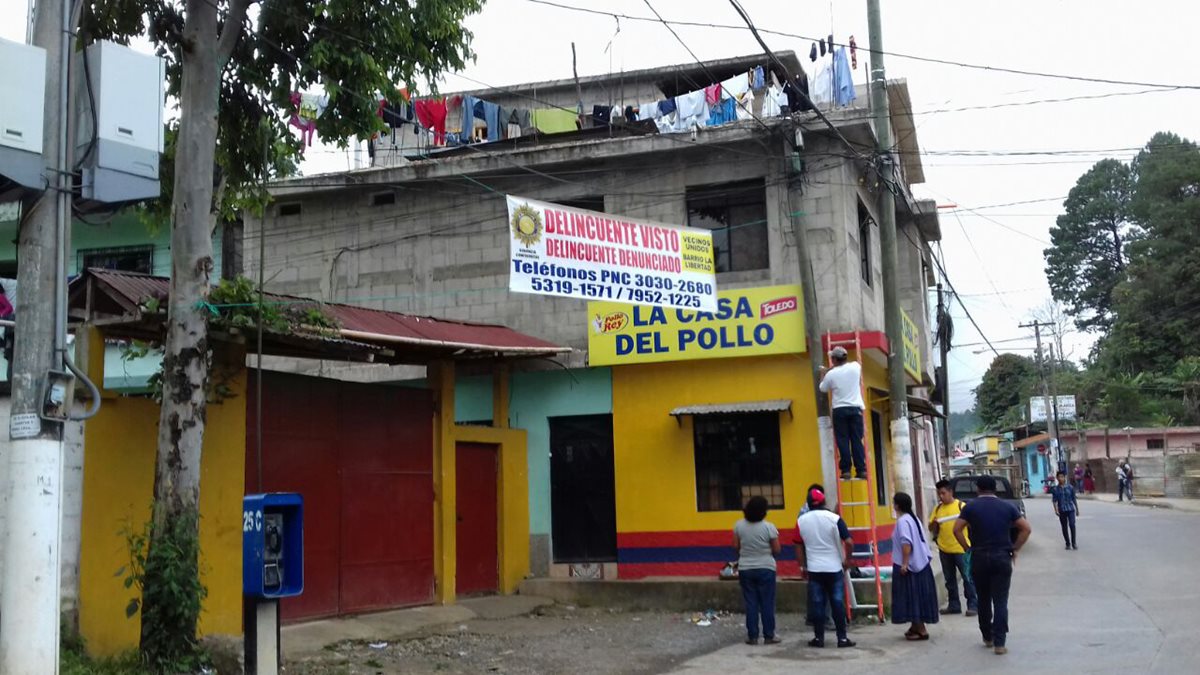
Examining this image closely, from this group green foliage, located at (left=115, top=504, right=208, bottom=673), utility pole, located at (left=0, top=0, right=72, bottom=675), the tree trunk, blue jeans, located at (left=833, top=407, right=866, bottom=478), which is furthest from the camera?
blue jeans, located at (left=833, top=407, right=866, bottom=478)

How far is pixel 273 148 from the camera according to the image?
A: 1085 centimetres

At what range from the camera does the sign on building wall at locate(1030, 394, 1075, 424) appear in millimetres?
63188

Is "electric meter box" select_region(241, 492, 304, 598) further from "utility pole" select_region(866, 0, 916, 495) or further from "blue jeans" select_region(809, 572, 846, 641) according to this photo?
"utility pole" select_region(866, 0, 916, 495)

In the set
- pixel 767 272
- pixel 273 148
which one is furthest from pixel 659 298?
pixel 273 148

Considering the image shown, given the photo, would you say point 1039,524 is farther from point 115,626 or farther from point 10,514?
point 10,514

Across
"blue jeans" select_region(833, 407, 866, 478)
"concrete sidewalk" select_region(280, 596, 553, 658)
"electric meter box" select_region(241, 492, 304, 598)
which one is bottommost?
"concrete sidewalk" select_region(280, 596, 553, 658)

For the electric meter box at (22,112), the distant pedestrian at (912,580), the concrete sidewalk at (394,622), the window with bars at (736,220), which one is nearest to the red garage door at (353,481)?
the concrete sidewalk at (394,622)

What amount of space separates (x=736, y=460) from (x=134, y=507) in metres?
8.71

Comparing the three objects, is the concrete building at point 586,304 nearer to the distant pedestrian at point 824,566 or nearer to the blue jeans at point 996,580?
the distant pedestrian at point 824,566

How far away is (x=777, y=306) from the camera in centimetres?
1530

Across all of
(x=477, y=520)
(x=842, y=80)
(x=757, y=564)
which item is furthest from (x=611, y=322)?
(x=757, y=564)

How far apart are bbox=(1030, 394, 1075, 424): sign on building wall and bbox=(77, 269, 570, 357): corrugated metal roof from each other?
177 feet

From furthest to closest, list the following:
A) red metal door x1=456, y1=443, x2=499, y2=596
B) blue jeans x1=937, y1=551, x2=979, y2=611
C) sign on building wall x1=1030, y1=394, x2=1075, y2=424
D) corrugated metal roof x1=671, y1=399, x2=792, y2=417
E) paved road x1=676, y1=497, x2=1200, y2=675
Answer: sign on building wall x1=1030, y1=394, x2=1075, y2=424
corrugated metal roof x1=671, y1=399, x2=792, y2=417
red metal door x1=456, y1=443, x2=499, y2=596
blue jeans x1=937, y1=551, x2=979, y2=611
paved road x1=676, y1=497, x2=1200, y2=675

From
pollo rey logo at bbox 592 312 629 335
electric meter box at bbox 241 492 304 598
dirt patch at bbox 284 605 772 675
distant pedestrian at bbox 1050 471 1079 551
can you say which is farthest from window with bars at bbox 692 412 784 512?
distant pedestrian at bbox 1050 471 1079 551
